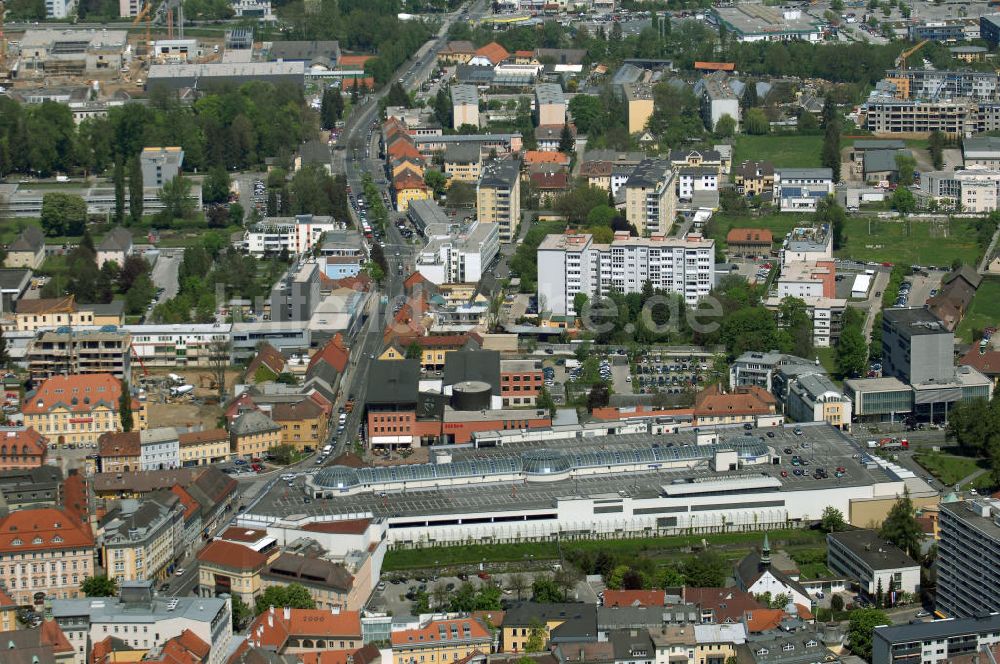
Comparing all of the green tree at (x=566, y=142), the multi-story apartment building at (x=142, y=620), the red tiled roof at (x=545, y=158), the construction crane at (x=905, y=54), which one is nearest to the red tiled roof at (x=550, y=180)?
the red tiled roof at (x=545, y=158)

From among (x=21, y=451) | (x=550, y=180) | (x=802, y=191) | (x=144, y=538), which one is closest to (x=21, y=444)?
(x=21, y=451)

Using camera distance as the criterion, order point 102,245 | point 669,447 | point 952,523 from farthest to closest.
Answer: point 102,245 → point 669,447 → point 952,523

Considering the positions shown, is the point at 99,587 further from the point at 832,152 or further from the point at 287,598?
the point at 832,152

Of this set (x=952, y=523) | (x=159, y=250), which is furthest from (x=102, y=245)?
(x=952, y=523)

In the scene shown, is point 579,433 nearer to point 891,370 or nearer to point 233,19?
point 891,370

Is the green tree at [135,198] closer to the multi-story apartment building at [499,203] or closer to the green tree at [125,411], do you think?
the multi-story apartment building at [499,203]

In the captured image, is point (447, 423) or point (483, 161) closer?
point (447, 423)
